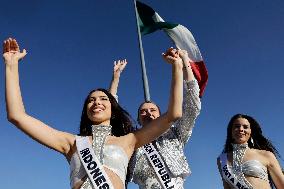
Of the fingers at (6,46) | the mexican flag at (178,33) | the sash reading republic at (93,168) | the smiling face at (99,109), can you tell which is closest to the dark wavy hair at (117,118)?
the smiling face at (99,109)

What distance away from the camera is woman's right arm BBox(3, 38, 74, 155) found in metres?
3.48

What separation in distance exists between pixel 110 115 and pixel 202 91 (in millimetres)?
5198

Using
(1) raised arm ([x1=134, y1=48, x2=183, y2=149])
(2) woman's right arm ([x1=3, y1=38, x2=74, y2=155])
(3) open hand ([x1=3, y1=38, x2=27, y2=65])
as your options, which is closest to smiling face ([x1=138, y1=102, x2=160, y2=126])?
(1) raised arm ([x1=134, y1=48, x2=183, y2=149])

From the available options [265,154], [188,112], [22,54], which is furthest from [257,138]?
[22,54]

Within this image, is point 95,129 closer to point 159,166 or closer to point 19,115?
point 19,115

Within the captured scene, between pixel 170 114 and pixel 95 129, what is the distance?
0.73 m

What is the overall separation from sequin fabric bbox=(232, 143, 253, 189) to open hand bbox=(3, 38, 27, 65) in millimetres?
4092

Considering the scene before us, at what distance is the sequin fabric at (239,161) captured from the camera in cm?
670

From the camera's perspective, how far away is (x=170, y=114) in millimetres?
3805

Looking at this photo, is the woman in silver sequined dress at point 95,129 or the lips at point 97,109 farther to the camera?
the lips at point 97,109

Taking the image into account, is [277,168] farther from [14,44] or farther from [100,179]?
[14,44]

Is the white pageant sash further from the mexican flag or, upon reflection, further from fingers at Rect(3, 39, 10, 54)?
fingers at Rect(3, 39, 10, 54)

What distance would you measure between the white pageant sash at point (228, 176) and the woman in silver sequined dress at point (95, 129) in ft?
10.2

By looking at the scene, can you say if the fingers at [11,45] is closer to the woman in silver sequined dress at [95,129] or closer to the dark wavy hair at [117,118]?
the woman in silver sequined dress at [95,129]
